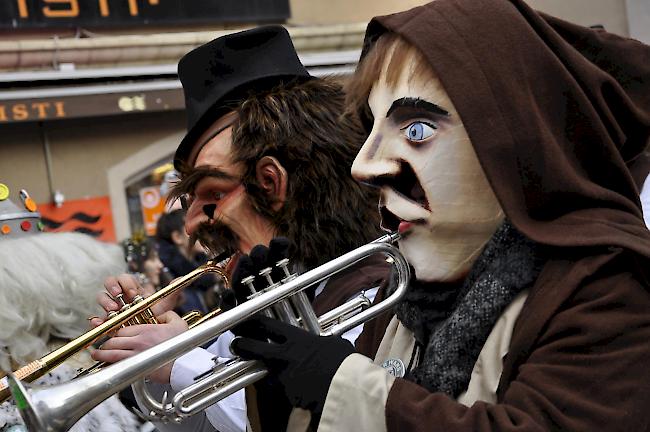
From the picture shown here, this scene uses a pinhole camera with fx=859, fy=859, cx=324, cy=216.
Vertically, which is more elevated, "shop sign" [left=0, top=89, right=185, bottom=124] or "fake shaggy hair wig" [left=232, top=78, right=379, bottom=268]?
"fake shaggy hair wig" [left=232, top=78, right=379, bottom=268]

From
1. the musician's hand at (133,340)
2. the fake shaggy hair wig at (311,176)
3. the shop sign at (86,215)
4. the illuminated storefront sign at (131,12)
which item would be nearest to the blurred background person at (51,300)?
the musician's hand at (133,340)

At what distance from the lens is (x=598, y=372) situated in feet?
4.26

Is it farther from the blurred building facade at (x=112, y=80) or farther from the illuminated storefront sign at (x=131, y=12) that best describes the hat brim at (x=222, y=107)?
the illuminated storefront sign at (x=131, y=12)

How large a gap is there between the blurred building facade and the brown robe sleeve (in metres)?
6.99

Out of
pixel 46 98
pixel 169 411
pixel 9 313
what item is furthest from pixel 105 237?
pixel 169 411

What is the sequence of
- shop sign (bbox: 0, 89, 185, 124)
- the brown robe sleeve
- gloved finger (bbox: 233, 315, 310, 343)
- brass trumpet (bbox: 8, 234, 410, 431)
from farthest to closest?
1. shop sign (bbox: 0, 89, 185, 124)
2. gloved finger (bbox: 233, 315, 310, 343)
3. brass trumpet (bbox: 8, 234, 410, 431)
4. the brown robe sleeve

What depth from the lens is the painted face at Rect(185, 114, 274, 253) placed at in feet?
8.22

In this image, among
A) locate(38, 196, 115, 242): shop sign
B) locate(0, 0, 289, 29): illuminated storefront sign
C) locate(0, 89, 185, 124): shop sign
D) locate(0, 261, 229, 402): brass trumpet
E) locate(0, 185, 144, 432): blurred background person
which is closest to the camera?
locate(0, 261, 229, 402): brass trumpet

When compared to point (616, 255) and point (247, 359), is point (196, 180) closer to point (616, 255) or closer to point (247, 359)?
point (247, 359)

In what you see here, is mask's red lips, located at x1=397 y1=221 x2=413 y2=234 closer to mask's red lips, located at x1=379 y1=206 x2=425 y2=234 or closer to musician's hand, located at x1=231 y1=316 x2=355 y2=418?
mask's red lips, located at x1=379 y1=206 x2=425 y2=234

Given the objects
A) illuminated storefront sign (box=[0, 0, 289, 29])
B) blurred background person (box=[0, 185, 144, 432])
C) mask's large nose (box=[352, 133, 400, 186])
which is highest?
illuminated storefront sign (box=[0, 0, 289, 29])

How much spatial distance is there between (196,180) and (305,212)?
34cm

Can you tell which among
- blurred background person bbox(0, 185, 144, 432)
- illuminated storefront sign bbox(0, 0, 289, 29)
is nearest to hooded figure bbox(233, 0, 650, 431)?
blurred background person bbox(0, 185, 144, 432)

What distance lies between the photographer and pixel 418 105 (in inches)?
61.1
